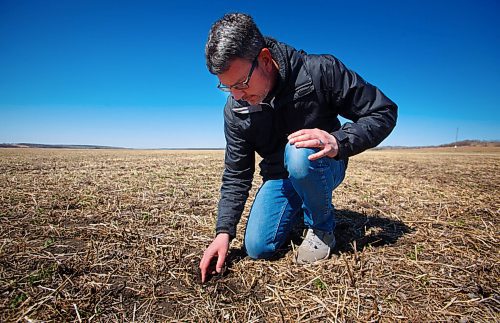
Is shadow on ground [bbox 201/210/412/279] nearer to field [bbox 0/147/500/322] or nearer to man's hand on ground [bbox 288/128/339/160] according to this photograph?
field [bbox 0/147/500/322]

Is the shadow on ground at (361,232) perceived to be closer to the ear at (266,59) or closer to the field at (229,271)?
the field at (229,271)

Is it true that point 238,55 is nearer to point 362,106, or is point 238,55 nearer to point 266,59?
point 266,59

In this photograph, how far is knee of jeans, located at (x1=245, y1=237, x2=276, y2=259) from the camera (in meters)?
2.59

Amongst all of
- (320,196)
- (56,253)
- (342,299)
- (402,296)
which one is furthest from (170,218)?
(402,296)

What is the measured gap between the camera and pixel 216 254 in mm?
2414

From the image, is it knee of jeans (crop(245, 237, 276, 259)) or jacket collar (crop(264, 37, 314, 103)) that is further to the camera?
knee of jeans (crop(245, 237, 276, 259))

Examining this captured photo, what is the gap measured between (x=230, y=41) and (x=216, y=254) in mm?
1693

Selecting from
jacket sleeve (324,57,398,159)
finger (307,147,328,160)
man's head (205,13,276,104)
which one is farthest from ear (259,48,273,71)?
finger (307,147,328,160)

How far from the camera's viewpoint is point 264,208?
297cm

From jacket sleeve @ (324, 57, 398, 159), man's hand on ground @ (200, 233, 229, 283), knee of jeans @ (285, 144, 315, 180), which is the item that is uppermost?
jacket sleeve @ (324, 57, 398, 159)

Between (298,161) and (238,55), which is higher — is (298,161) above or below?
below

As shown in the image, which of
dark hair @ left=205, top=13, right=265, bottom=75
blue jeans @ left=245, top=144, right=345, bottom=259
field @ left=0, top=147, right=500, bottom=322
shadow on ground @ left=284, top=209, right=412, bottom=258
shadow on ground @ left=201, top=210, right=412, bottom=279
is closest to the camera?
field @ left=0, top=147, right=500, bottom=322

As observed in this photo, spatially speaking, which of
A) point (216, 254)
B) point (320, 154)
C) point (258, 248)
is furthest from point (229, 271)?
point (320, 154)

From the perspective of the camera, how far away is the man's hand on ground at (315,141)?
1955 millimetres
